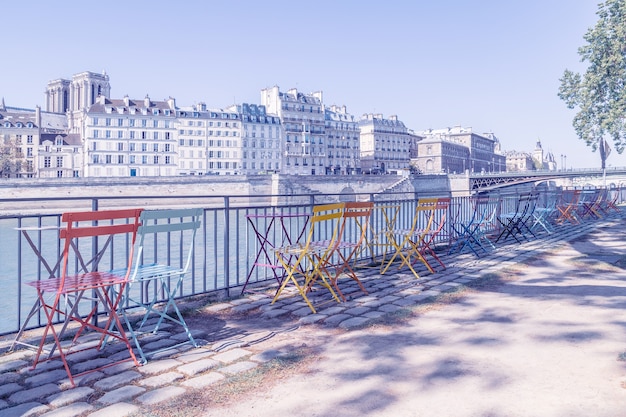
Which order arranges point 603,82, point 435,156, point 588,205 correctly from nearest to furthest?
point 588,205, point 603,82, point 435,156

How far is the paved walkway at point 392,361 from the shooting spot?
320cm

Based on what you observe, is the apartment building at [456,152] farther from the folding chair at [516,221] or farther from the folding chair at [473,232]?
the folding chair at [473,232]

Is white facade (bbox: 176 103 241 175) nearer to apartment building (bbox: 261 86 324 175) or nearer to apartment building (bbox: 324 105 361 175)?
apartment building (bbox: 261 86 324 175)

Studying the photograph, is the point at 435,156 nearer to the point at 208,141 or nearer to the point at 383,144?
the point at 383,144

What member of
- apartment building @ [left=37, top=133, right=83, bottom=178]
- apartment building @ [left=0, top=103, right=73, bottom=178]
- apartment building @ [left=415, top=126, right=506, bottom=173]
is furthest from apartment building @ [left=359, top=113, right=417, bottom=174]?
apartment building @ [left=0, top=103, right=73, bottom=178]

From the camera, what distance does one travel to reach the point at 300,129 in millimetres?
92125

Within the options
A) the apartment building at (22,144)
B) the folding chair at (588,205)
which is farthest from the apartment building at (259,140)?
the folding chair at (588,205)

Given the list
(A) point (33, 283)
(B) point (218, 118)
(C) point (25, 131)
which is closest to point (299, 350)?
(A) point (33, 283)

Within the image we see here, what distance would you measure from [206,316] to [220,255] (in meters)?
15.4

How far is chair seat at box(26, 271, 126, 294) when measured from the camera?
383 cm

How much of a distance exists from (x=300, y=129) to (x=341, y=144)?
10005mm

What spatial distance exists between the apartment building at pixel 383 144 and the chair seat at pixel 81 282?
99.0m

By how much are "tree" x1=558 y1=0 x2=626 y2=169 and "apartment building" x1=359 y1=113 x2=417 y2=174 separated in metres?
77.3

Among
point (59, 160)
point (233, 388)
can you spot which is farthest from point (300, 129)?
point (233, 388)
